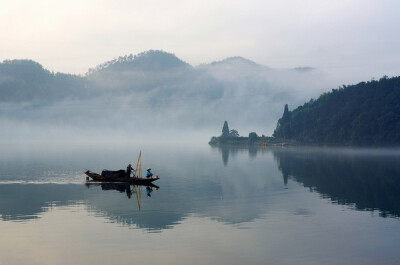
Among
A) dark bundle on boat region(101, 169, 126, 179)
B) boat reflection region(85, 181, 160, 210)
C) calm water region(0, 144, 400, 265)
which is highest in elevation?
dark bundle on boat region(101, 169, 126, 179)

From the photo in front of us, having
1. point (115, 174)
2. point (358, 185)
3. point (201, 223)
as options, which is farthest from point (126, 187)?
point (358, 185)

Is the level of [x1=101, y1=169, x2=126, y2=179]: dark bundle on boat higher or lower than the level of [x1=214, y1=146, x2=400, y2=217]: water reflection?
higher

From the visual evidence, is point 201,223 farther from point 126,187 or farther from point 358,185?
point 358,185

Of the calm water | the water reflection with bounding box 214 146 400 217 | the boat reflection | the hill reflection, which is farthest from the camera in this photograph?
the boat reflection

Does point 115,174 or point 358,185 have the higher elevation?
point 115,174

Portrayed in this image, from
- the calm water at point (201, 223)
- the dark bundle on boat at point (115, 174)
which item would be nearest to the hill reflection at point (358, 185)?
the calm water at point (201, 223)

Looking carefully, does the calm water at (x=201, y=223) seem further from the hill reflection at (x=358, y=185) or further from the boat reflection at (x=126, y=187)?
the boat reflection at (x=126, y=187)

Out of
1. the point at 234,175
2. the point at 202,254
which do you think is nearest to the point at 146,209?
the point at 202,254

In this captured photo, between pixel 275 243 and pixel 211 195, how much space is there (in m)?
32.9

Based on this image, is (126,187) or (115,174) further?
(115,174)

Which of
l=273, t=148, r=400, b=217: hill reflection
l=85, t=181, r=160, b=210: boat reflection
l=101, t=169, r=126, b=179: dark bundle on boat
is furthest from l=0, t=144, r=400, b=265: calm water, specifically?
l=101, t=169, r=126, b=179: dark bundle on boat

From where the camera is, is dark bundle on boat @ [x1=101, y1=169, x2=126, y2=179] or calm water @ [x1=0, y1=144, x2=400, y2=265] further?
dark bundle on boat @ [x1=101, y1=169, x2=126, y2=179]

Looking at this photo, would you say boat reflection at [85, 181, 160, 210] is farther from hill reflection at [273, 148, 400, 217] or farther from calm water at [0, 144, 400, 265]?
hill reflection at [273, 148, 400, 217]

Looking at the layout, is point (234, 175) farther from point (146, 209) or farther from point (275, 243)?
point (275, 243)
